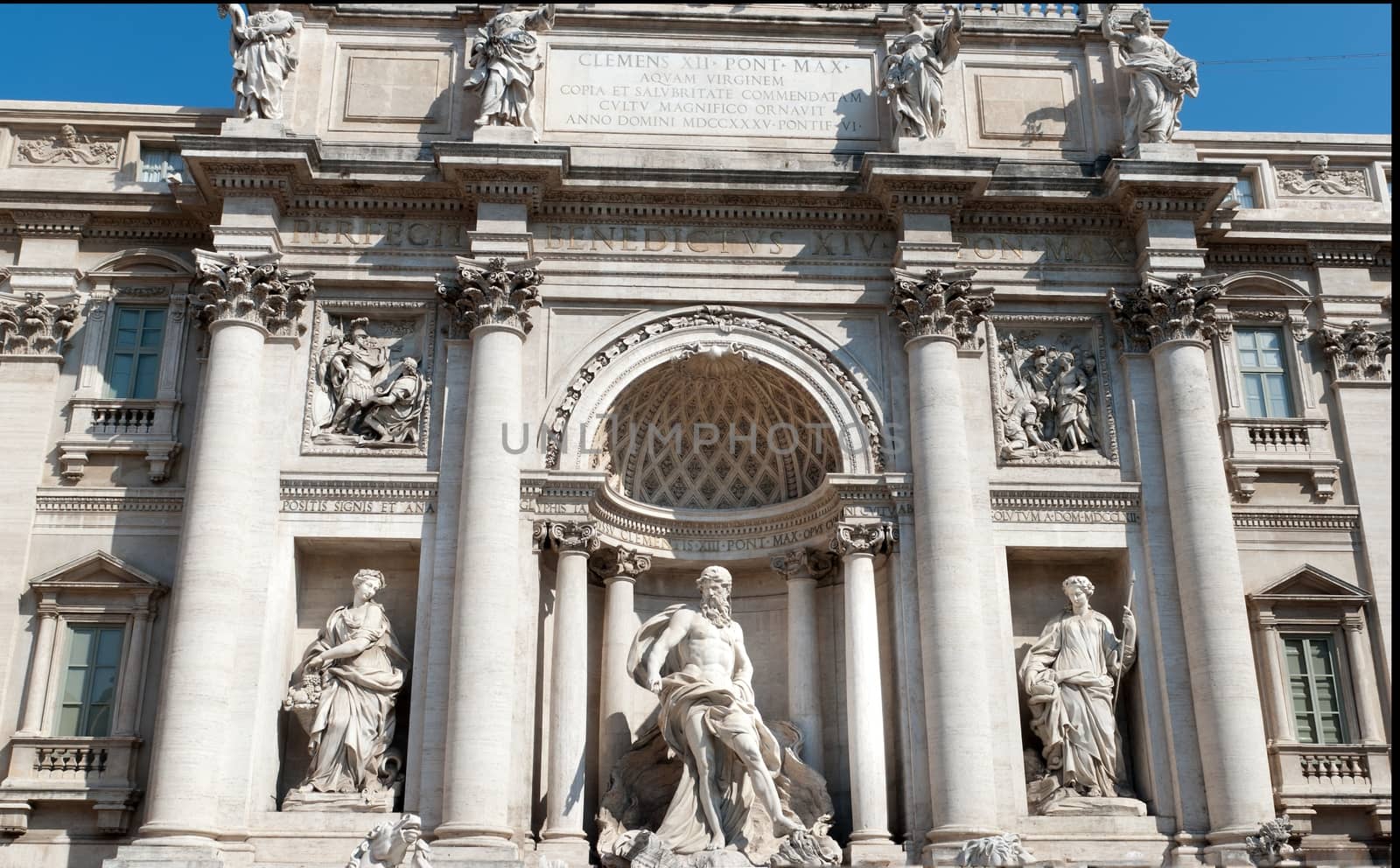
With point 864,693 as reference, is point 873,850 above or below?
below

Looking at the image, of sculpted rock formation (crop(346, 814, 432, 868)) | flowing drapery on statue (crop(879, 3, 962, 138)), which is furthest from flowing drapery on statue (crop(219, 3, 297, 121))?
sculpted rock formation (crop(346, 814, 432, 868))

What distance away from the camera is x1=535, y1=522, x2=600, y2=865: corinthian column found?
57.8ft

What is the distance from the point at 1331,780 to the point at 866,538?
6821mm

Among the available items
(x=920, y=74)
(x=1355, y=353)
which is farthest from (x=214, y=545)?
(x=1355, y=353)

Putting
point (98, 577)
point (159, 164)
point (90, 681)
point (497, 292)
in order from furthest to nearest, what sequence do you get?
point (159, 164)
point (497, 292)
point (98, 577)
point (90, 681)

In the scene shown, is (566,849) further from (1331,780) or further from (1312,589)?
(1312,589)

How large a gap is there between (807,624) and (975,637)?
8.51 ft

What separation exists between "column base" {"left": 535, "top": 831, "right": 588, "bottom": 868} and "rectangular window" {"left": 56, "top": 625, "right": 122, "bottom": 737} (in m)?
5.84

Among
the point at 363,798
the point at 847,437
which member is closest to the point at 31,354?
the point at 363,798

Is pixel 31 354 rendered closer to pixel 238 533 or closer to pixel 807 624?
pixel 238 533

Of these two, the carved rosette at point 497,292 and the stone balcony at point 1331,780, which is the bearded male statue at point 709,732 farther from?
the stone balcony at point 1331,780

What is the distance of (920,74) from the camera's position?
20875 millimetres

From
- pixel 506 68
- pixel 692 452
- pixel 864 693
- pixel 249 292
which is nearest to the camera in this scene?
pixel 864 693

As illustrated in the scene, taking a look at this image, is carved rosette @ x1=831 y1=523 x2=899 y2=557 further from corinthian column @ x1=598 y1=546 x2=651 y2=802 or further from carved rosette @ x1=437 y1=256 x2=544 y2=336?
carved rosette @ x1=437 y1=256 x2=544 y2=336
